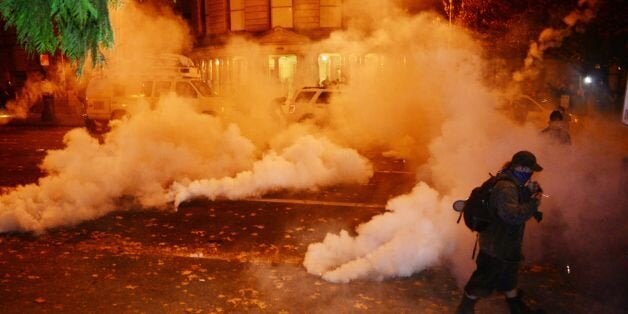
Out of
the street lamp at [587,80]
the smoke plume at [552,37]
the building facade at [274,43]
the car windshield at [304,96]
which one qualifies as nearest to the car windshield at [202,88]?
the car windshield at [304,96]

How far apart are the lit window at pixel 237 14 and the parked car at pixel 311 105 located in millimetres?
14330

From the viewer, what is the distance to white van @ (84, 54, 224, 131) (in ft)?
53.5

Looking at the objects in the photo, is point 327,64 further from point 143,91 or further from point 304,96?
point 143,91

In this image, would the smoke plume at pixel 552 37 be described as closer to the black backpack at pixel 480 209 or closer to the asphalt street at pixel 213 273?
the asphalt street at pixel 213 273

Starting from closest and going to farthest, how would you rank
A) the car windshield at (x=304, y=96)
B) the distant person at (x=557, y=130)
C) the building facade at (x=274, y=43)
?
the distant person at (x=557, y=130) → the car windshield at (x=304, y=96) → the building facade at (x=274, y=43)

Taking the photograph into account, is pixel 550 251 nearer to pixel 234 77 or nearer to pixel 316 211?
pixel 316 211

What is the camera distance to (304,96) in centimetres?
1590

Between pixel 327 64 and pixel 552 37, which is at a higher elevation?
pixel 552 37

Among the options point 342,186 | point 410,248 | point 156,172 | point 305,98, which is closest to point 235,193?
point 156,172

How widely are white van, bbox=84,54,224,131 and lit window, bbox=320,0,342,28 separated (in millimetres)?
10932

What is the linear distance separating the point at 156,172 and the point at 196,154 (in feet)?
3.59

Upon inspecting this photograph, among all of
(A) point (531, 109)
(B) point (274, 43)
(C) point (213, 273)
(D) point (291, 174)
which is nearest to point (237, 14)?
(B) point (274, 43)

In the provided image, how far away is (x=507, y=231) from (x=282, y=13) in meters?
24.8

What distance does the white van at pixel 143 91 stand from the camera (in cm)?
1631
